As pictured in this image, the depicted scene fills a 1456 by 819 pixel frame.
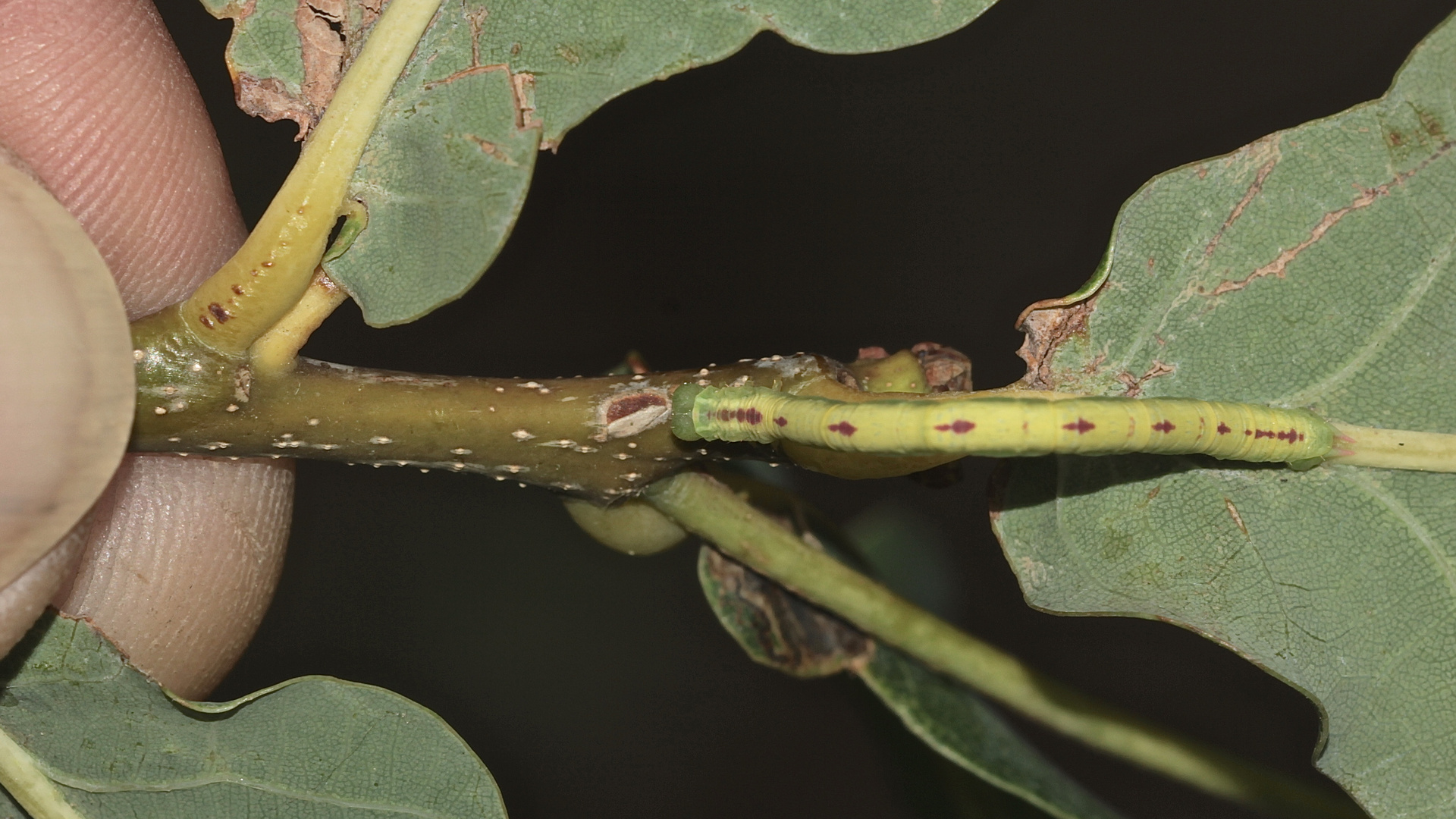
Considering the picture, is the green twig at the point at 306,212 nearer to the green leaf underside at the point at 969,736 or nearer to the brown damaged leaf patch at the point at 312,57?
the brown damaged leaf patch at the point at 312,57

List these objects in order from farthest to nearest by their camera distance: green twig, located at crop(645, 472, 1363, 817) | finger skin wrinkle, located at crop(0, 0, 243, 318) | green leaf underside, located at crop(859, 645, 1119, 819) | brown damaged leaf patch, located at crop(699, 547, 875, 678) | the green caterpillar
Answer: brown damaged leaf patch, located at crop(699, 547, 875, 678)
green leaf underside, located at crop(859, 645, 1119, 819)
green twig, located at crop(645, 472, 1363, 817)
finger skin wrinkle, located at crop(0, 0, 243, 318)
the green caterpillar

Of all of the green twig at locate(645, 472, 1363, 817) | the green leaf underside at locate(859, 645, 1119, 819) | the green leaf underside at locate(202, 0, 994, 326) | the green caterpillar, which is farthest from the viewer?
the green leaf underside at locate(859, 645, 1119, 819)

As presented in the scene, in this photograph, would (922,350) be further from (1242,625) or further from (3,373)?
(3,373)

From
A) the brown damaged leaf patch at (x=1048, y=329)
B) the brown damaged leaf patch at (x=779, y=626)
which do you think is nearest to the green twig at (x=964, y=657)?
the brown damaged leaf patch at (x=779, y=626)

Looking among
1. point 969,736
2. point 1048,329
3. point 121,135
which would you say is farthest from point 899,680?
point 121,135

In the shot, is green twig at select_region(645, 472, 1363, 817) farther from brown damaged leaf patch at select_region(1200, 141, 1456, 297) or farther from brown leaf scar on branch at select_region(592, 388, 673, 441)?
brown damaged leaf patch at select_region(1200, 141, 1456, 297)

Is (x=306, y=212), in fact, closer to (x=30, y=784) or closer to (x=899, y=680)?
(x=30, y=784)

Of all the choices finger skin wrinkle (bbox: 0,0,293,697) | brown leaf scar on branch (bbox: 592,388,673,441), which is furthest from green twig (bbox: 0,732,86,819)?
brown leaf scar on branch (bbox: 592,388,673,441)

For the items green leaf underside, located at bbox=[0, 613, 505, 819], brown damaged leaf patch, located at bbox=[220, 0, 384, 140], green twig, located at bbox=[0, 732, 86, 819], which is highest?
brown damaged leaf patch, located at bbox=[220, 0, 384, 140]
